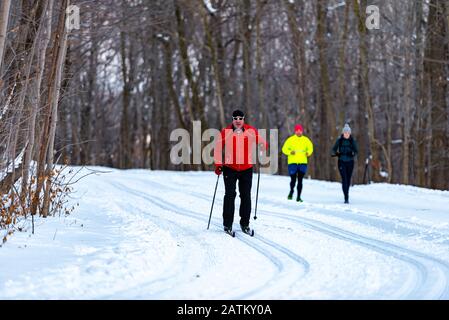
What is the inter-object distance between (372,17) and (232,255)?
61.7ft

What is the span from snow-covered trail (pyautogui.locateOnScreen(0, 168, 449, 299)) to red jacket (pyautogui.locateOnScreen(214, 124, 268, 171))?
1.10m

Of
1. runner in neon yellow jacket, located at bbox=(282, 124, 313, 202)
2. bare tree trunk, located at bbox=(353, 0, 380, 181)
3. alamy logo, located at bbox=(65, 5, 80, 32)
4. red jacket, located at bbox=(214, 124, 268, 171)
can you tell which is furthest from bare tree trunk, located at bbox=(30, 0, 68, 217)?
bare tree trunk, located at bbox=(353, 0, 380, 181)

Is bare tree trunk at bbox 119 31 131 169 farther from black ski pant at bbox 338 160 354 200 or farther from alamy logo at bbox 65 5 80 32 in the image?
alamy logo at bbox 65 5 80 32

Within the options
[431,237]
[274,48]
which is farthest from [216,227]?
[274,48]

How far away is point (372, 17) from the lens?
22688 millimetres

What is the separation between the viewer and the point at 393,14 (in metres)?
27.2

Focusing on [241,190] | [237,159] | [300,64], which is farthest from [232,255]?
[300,64]

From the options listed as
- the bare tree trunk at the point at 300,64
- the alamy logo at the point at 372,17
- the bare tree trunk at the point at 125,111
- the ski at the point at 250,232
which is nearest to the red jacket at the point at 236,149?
the ski at the point at 250,232

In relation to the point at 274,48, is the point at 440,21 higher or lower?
lower

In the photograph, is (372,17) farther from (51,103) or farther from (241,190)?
(51,103)

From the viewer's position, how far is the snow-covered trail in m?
4.76

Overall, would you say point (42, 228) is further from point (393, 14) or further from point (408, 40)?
point (393, 14)

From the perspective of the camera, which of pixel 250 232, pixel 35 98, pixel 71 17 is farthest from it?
pixel 71 17
